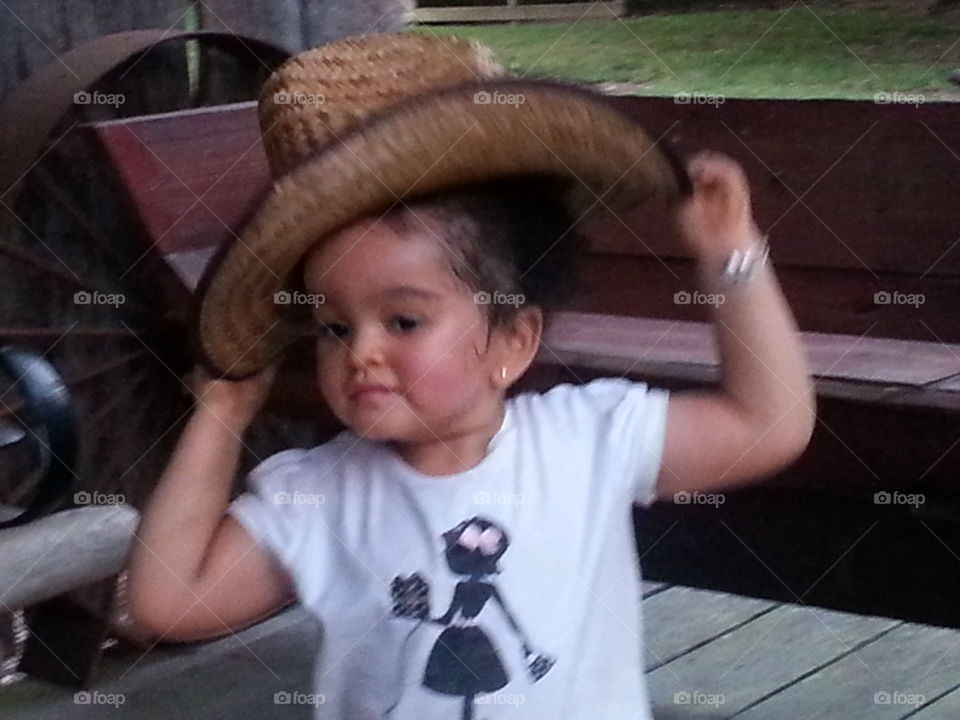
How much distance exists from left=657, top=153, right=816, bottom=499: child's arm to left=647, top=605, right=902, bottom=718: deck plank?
624 mm

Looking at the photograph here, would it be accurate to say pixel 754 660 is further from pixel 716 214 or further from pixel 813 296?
pixel 716 214

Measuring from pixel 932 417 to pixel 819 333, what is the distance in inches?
10.1

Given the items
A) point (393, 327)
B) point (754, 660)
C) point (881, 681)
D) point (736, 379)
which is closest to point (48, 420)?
point (393, 327)

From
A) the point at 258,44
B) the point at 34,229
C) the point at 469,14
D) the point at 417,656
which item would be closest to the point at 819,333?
the point at 469,14

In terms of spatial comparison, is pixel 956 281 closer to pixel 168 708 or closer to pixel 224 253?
pixel 224 253

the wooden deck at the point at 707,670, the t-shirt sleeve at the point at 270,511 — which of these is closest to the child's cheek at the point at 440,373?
the t-shirt sleeve at the point at 270,511

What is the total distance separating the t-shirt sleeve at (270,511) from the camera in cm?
82

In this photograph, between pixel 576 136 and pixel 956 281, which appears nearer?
pixel 576 136

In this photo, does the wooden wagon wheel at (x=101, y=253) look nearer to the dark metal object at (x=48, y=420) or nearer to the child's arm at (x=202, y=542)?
the dark metal object at (x=48, y=420)

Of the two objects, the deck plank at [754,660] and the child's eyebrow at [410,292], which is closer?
the child's eyebrow at [410,292]

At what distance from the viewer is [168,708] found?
1.52 m

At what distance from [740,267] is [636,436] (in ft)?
0.40

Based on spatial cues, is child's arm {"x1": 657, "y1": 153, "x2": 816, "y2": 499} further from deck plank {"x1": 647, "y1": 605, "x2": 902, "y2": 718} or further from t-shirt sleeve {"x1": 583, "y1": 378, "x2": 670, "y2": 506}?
deck plank {"x1": 647, "y1": 605, "x2": 902, "y2": 718}

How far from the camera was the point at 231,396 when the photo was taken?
32.5 inches
